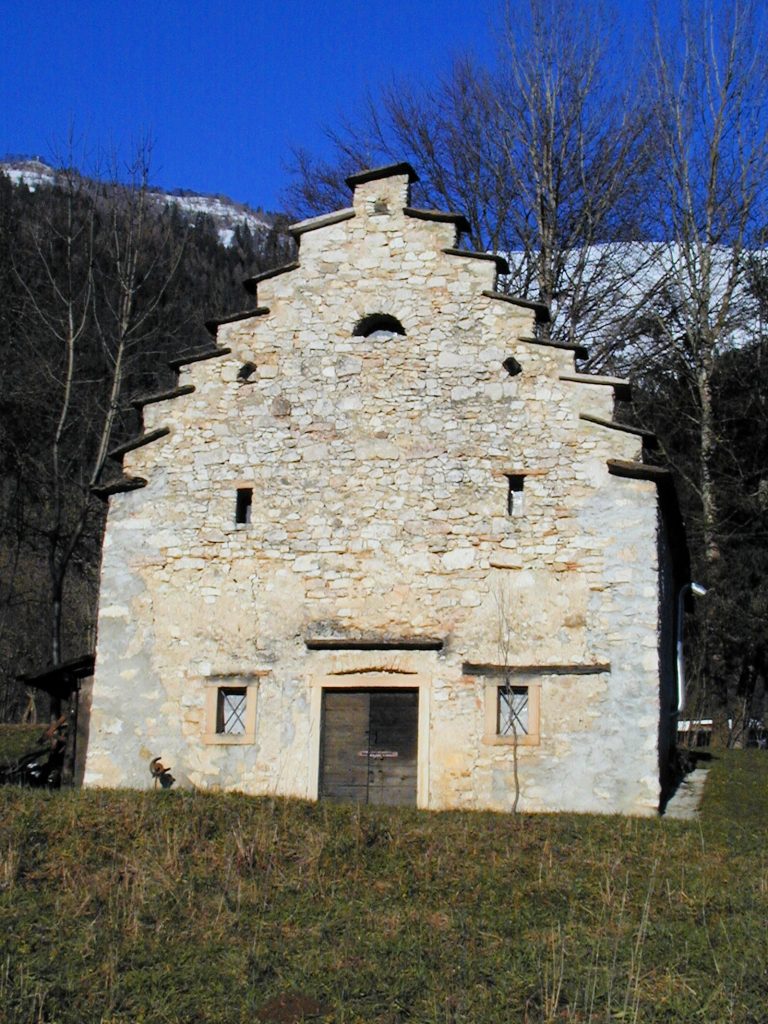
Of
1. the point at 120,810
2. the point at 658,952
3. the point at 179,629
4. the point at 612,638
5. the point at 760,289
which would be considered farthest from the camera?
the point at 760,289

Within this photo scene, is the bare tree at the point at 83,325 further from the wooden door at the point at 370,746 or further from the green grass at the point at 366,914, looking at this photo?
the green grass at the point at 366,914

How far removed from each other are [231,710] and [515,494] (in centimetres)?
452

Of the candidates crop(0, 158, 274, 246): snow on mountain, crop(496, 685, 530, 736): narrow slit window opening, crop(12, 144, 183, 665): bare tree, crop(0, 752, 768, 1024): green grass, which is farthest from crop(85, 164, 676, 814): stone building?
crop(0, 158, 274, 246): snow on mountain

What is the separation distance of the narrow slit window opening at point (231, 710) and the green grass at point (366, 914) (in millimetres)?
2017

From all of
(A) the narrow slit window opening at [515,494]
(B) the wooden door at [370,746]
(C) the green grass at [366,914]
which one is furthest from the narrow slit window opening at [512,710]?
(A) the narrow slit window opening at [515,494]

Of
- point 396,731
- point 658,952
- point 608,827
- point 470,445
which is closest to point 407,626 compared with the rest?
point 396,731

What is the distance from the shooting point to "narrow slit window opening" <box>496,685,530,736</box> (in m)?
15.5

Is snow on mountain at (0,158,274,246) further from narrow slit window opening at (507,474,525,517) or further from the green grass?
the green grass

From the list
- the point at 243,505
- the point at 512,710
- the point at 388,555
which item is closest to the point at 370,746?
the point at 512,710

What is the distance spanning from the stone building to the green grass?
1.66m

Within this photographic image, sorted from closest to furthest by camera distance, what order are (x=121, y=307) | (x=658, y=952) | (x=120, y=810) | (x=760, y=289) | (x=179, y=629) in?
(x=658, y=952) < (x=120, y=810) < (x=179, y=629) < (x=121, y=307) < (x=760, y=289)

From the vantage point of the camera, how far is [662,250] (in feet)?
98.7

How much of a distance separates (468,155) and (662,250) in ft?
16.6

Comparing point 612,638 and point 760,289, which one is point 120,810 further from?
point 760,289
